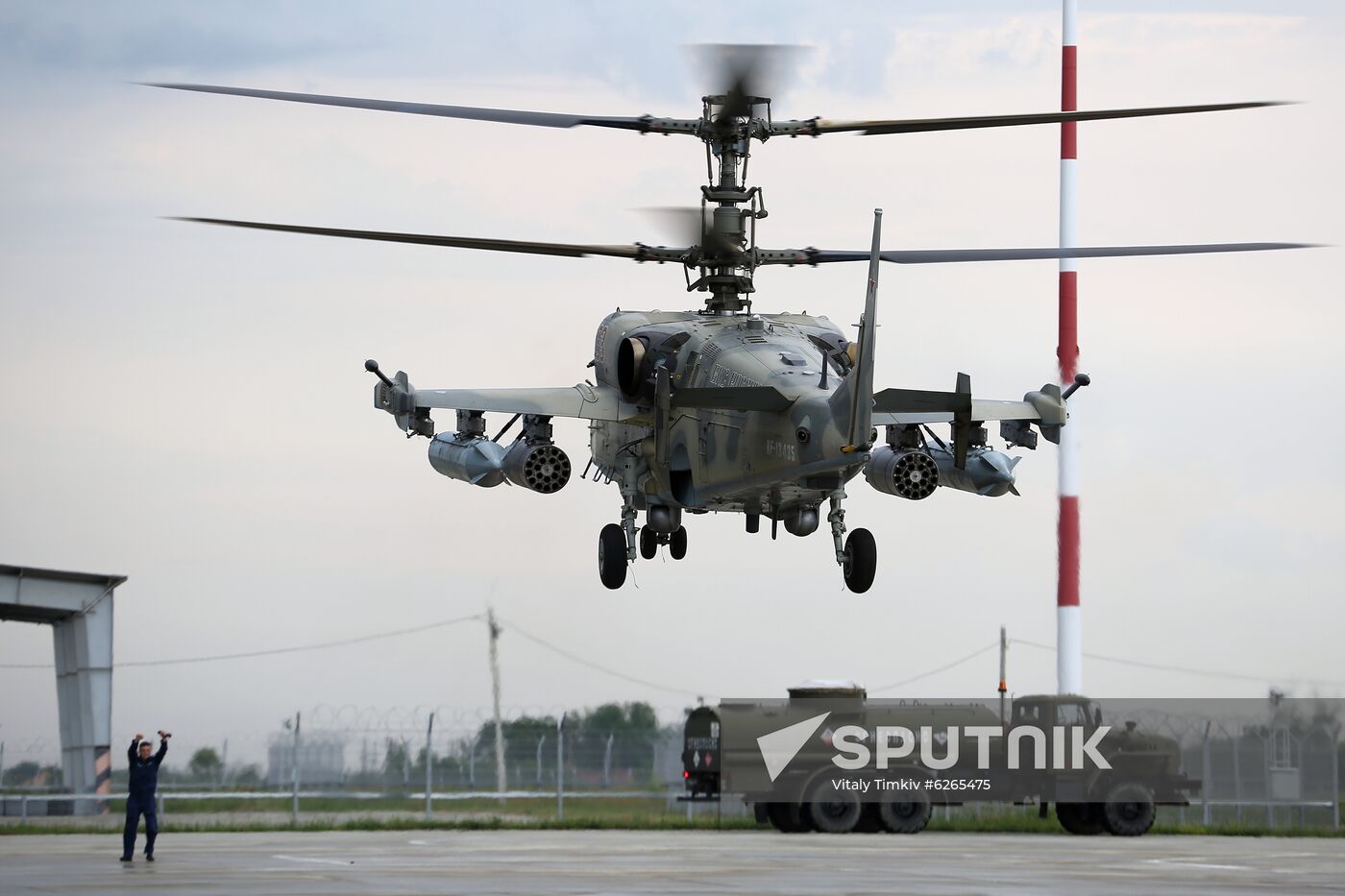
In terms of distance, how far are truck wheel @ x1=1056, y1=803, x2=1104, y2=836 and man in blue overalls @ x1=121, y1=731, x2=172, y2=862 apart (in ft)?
62.3

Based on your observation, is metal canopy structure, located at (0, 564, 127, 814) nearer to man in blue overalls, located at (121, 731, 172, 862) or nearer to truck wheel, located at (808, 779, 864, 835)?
man in blue overalls, located at (121, 731, 172, 862)

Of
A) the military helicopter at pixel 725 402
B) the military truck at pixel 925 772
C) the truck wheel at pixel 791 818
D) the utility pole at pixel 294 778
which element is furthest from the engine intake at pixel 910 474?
the utility pole at pixel 294 778

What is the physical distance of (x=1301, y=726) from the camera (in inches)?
1887

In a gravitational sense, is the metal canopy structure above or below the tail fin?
below

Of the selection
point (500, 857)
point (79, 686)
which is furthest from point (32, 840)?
point (500, 857)

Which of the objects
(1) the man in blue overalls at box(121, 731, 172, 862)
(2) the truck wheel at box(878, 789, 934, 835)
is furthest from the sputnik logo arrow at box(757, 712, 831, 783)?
(1) the man in blue overalls at box(121, 731, 172, 862)

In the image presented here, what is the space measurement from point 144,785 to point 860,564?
12706 mm

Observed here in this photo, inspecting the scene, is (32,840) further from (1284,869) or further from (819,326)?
(1284,869)

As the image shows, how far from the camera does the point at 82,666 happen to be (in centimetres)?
4625

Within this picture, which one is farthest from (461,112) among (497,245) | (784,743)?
(784,743)

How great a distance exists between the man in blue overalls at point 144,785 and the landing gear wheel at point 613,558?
26.4 ft

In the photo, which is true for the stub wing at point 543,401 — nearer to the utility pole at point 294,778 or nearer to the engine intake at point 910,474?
the engine intake at point 910,474

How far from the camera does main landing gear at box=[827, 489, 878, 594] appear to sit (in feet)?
106

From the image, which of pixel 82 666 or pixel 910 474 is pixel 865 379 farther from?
pixel 82 666
